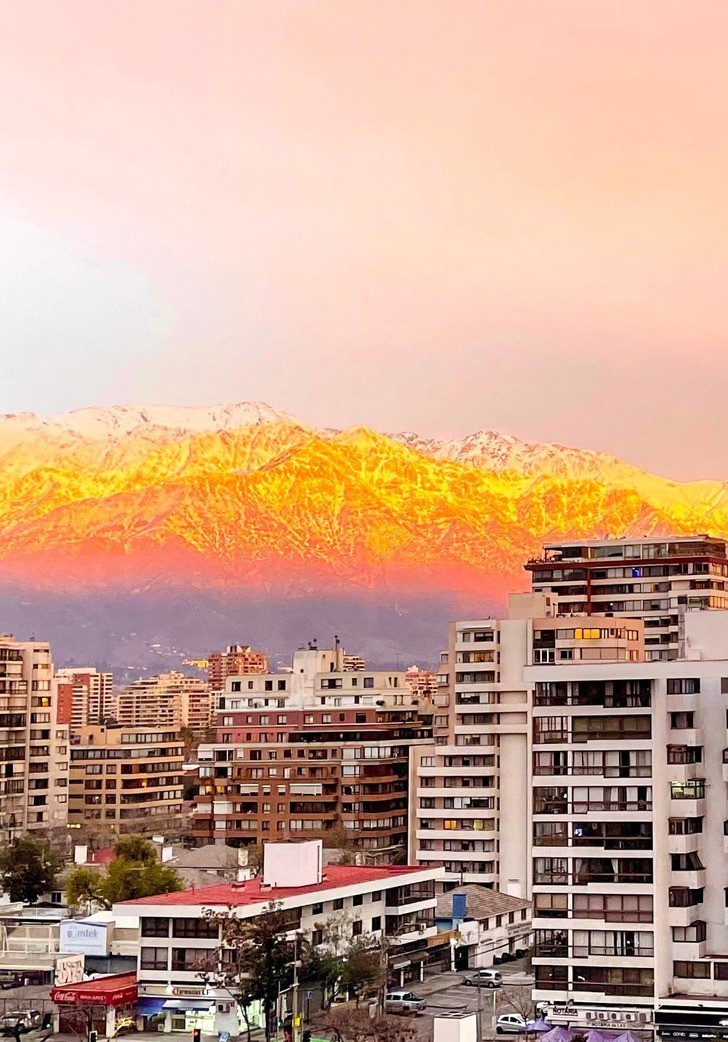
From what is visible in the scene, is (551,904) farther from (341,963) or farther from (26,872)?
(26,872)

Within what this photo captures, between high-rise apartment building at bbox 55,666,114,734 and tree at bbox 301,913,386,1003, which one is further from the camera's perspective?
high-rise apartment building at bbox 55,666,114,734

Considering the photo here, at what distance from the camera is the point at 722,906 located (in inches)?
837

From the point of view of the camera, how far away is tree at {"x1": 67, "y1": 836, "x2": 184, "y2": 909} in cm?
2827

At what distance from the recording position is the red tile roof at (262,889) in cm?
2348

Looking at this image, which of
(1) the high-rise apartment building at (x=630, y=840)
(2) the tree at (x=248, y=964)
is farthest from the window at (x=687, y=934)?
(2) the tree at (x=248, y=964)

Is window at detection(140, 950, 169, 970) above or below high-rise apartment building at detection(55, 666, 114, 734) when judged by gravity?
below

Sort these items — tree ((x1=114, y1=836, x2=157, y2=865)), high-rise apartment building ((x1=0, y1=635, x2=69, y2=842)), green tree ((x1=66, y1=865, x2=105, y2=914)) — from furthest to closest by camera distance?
high-rise apartment building ((x1=0, y1=635, x2=69, y2=842)), tree ((x1=114, y1=836, x2=157, y2=865)), green tree ((x1=66, y1=865, x2=105, y2=914))

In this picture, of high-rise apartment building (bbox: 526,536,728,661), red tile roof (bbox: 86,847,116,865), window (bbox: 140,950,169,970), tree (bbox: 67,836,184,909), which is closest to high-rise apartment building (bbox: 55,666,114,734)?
high-rise apartment building (bbox: 526,536,728,661)

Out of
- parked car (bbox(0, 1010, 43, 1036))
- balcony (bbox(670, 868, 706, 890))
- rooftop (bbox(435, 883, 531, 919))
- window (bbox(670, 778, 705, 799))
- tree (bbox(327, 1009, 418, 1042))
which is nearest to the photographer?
tree (bbox(327, 1009, 418, 1042))

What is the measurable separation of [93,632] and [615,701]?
92.9 m

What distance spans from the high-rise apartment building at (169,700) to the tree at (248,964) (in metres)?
75.7

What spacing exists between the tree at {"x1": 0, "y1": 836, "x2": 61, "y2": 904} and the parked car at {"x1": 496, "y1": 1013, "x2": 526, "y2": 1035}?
13525 millimetres

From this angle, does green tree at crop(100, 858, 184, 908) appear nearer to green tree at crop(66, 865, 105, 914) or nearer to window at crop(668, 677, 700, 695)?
green tree at crop(66, 865, 105, 914)

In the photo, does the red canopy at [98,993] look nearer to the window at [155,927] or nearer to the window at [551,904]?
the window at [155,927]
